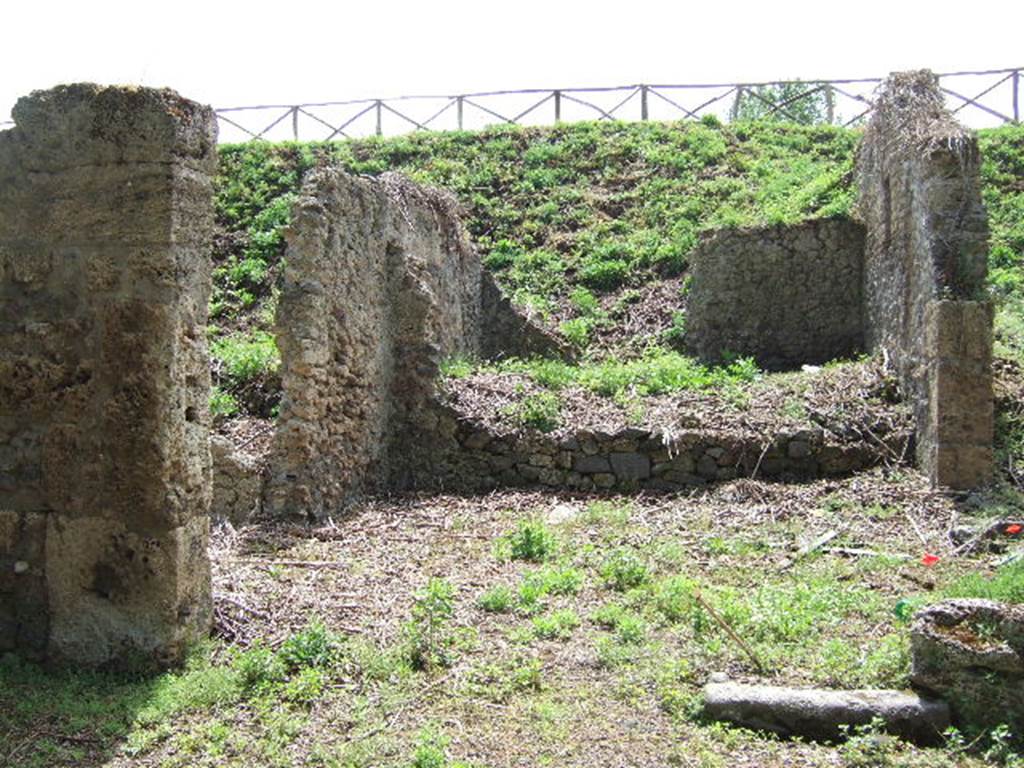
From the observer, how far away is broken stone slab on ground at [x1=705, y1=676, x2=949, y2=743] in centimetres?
459

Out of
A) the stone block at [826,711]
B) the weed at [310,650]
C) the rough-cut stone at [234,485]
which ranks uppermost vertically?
the rough-cut stone at [234,485]

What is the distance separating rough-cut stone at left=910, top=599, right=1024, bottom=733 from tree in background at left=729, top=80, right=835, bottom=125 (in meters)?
19.2

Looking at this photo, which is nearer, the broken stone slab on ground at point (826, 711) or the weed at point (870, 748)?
the weed at point (870, 748)

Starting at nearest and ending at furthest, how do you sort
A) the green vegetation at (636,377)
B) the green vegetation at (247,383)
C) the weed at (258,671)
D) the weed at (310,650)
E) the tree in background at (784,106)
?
the weed at (258,671)
the weed at (310,650)
the green vegetation at (247,383)
the green vegetation at (636,377)
the tree in background at (784,106)

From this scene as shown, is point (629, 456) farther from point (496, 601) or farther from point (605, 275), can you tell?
point (605, 275)

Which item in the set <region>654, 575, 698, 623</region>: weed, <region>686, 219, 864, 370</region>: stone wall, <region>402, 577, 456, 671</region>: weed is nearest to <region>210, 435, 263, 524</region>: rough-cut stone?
<region>402, 577, 456, 671</region>: weed

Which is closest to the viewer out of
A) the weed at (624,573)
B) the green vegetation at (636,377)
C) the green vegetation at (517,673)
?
the green vegetation at (517,673)

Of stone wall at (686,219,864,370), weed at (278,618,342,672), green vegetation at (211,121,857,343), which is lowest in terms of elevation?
weed at (278,618,342,672)

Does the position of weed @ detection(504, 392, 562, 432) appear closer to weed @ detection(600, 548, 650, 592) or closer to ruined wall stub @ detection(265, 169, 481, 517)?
ruined wall stub @ detection(265, 169, 481, 517)

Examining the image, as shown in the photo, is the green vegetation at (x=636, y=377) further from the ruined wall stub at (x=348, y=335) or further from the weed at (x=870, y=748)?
the weed at (x=870, y=748)

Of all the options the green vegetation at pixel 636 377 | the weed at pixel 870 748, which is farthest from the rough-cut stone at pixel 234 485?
the weed at pixel 870 748

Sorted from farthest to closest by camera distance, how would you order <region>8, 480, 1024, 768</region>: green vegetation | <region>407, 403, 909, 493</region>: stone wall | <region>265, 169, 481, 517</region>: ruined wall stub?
1. <region>407, 403, 909, 493</region>: stone wall
2. <region>265, 169, 481, 517</region>: ruined wall stub
3. <region>8, 480, 1024, 768</region>: green vegetation

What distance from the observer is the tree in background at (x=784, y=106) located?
2347 cm

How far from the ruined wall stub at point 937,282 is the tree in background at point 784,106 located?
1239 cm
